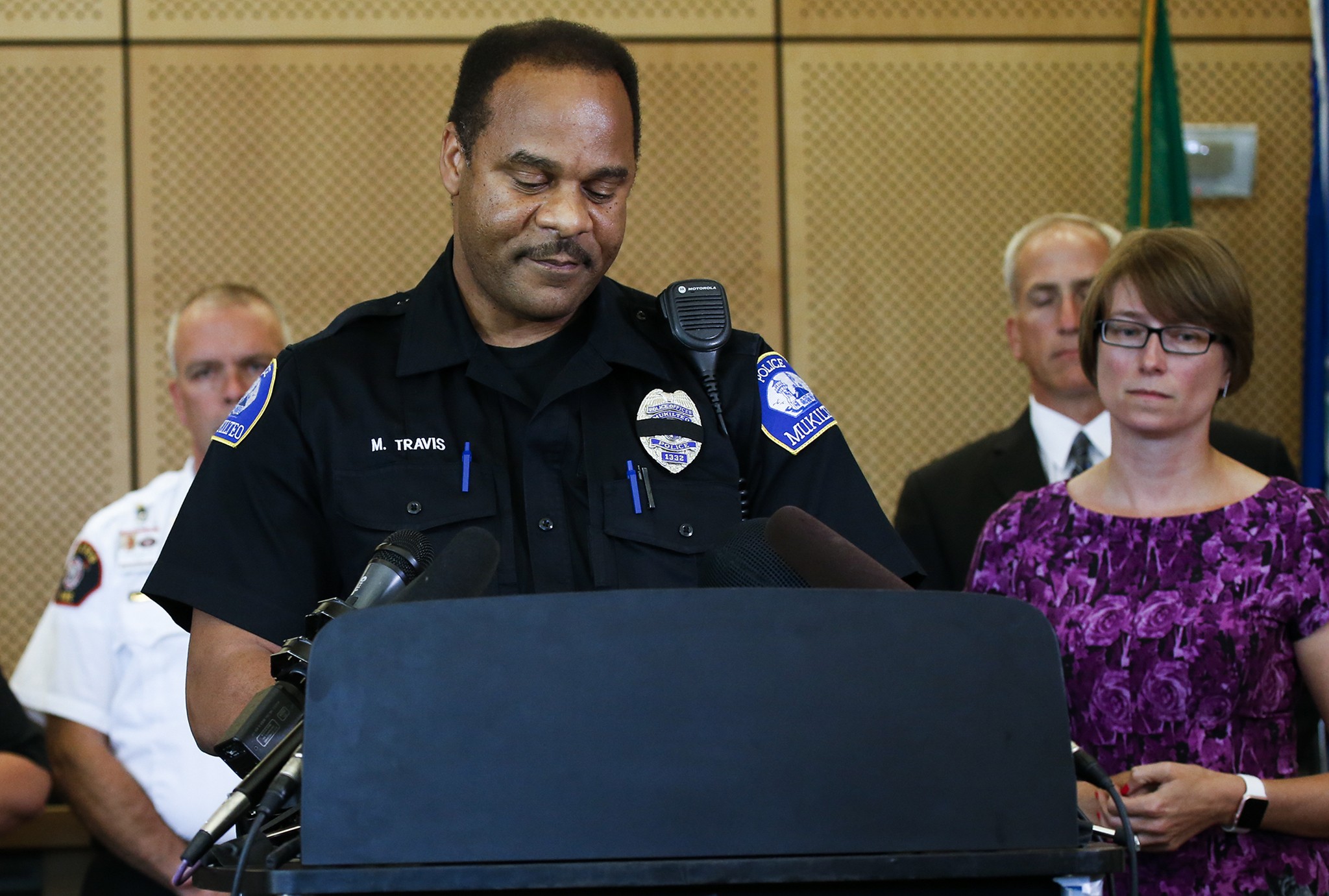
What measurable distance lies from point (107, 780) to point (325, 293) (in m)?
1.44

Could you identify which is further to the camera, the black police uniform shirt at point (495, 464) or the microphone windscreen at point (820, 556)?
the black police uniform shirt at point (495, 464)

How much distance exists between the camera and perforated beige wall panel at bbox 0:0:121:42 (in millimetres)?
3604

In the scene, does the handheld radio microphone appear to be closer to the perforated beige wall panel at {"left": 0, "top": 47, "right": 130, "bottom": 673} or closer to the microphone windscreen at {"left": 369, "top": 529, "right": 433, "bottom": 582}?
the microphone windscreen at {"left": 369, "top": 529, "right": 433, "bottom": 582}

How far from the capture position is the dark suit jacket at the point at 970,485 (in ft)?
9.43

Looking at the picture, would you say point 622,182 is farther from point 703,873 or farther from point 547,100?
point 703,873

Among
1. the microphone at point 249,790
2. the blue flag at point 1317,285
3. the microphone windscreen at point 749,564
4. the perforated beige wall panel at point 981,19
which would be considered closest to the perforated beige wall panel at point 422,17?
the perforated beige wall panel at point 981,19

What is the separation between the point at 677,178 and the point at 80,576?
178 centimetres

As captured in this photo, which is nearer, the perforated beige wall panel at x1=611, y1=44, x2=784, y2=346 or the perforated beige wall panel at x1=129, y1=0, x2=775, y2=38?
the perforated beige wall panel at x1=129, y1=0, x2=775, y2=38

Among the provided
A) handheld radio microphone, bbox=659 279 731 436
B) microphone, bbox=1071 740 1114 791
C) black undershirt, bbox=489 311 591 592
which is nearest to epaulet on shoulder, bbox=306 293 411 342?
black undershirt, bbox=489 311 591 592

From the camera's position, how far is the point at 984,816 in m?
0.84

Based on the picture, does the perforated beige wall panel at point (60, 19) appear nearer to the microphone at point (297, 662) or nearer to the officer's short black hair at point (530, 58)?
the officer's short black hair at point (530, 58)

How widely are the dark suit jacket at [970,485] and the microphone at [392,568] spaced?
2.00 metres

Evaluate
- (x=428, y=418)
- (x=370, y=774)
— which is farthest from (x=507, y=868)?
(x=428, y=418)

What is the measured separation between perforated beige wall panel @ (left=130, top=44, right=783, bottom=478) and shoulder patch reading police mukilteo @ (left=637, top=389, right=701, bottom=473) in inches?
86.1
